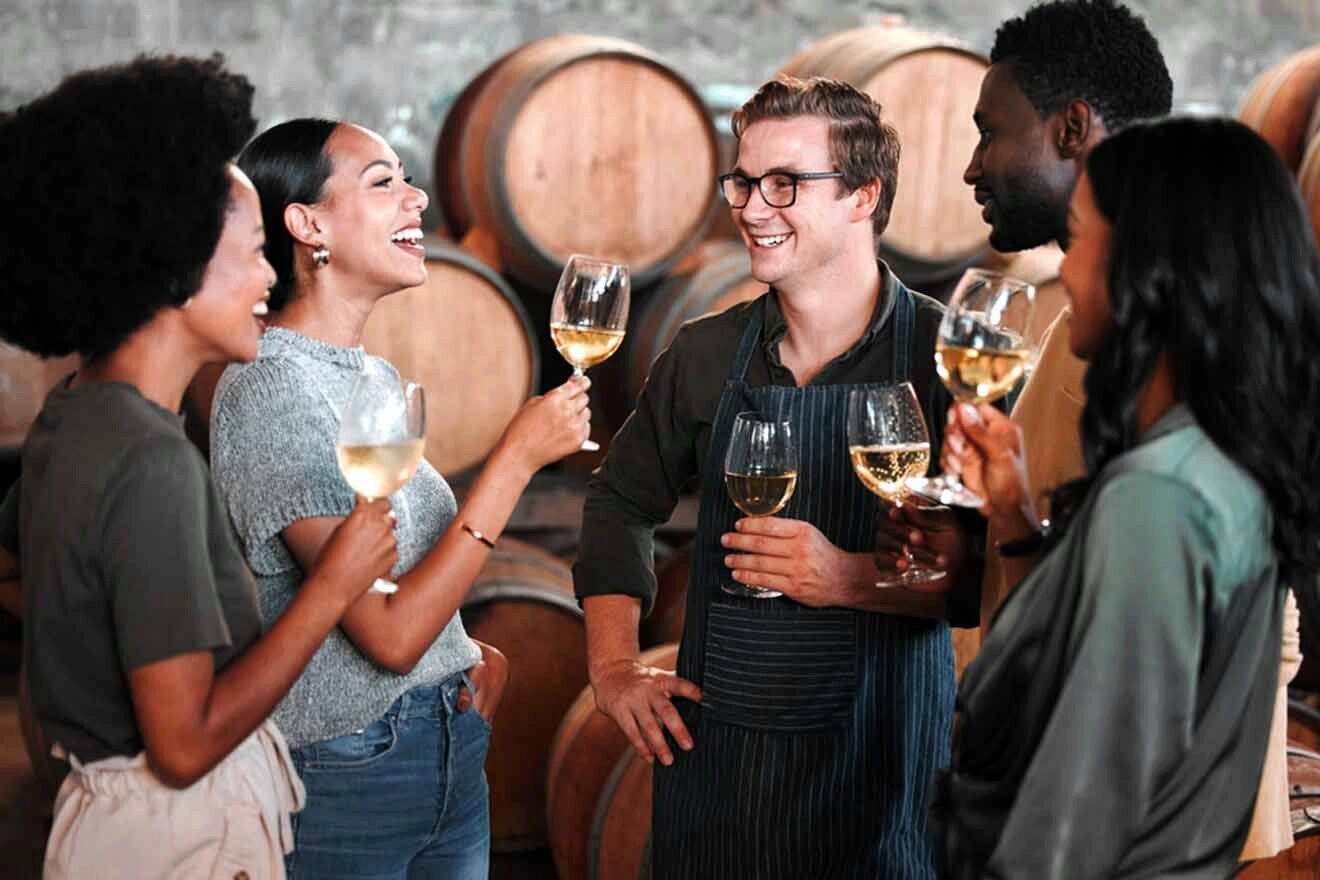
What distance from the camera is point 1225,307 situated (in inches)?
55.5

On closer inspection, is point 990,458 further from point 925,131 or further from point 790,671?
point 925,131

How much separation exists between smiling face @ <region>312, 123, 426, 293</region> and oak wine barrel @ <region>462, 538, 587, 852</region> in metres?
1.63

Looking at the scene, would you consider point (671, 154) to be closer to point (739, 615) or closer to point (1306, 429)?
point (739, 615)

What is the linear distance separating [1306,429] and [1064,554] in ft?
0.86

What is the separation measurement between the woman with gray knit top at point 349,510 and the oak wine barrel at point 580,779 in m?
1.15

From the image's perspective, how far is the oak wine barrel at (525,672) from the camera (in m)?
3.87

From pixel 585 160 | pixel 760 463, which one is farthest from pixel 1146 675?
pixel 585 160

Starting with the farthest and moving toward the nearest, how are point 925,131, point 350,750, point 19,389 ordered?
1. point 19,389
2. point 925,131
3. point 350,750

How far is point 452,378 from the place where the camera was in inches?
171

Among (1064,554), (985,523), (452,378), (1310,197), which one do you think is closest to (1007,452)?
(1064,554)

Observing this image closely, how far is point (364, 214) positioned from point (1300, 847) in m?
1.84

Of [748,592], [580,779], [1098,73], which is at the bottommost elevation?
[580,779]

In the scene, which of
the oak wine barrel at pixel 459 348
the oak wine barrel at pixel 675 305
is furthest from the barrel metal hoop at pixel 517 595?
the oak wine barrel at pixel 675 305

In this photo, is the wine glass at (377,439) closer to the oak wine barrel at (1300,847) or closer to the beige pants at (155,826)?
the beige pants at (155,826)
